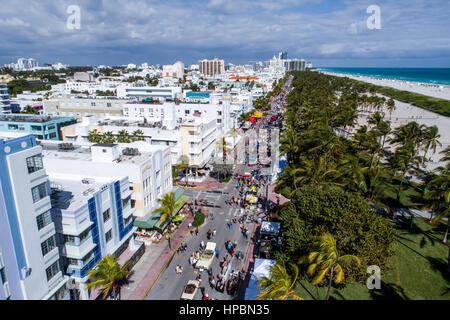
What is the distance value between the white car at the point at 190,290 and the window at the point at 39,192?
47.5 feet

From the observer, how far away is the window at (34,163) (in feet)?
70.0

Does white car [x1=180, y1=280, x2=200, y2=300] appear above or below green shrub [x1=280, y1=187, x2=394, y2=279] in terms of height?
below

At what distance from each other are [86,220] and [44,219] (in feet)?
12.2

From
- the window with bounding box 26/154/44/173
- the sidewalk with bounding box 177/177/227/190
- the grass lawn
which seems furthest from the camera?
the sidewalk with bounding box 177/177/227/190

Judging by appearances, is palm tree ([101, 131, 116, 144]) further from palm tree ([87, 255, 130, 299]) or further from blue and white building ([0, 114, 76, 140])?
palm tree ([87, 255, 130, 299])

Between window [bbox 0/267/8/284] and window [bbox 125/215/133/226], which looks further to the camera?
window [bbox 125/215/133/226]

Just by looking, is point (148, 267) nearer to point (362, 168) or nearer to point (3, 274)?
point (3, 274)

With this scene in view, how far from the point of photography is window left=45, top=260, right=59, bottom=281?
2303cm

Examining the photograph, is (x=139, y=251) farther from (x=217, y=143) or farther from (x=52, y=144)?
(x=217, y=143)

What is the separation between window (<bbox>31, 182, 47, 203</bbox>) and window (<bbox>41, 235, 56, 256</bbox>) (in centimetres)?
340

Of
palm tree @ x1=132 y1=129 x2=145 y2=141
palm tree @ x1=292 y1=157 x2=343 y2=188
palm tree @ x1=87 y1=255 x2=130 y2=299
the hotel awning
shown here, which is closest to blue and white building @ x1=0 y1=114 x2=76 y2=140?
palm tree @ x1=132 y1=129 x2=145 y2=141

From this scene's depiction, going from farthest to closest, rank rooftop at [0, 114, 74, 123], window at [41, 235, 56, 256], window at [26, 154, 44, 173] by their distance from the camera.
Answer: rooftop at [0, 114, 74, 123] → window at [41, 235, 56, 256] → window at [26, 154, 44, 173]

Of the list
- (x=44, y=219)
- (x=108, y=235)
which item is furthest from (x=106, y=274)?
(x=108, y=235)

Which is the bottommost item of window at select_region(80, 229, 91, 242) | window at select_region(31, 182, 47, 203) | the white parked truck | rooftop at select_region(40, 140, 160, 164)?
the white parked truck
